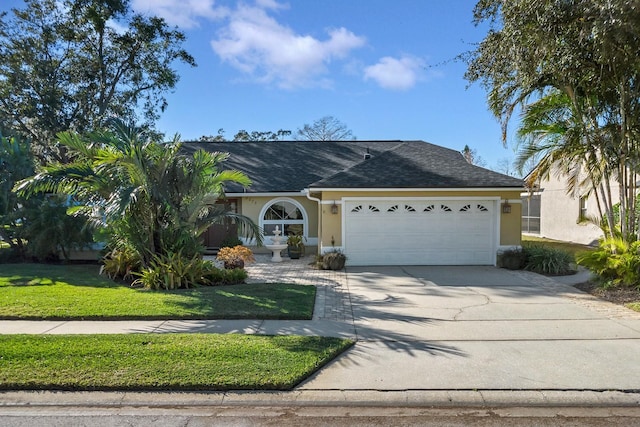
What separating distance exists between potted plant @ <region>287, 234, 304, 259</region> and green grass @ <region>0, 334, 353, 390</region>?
9276 mm

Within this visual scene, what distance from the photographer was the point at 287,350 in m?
5.21

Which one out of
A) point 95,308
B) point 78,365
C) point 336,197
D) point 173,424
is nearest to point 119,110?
point 336,197

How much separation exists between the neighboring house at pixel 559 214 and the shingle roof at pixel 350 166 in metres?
5.77

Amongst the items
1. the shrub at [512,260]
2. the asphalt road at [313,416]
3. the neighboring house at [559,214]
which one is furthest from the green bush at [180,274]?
the neighboring house at [559,214]

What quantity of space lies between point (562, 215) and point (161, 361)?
21407 mm

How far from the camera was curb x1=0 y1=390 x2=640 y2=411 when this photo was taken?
4.07 m

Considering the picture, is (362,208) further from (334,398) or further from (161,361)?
(334,398)

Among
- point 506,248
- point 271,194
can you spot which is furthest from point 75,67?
point 506,248

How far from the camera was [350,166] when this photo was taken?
18047mm

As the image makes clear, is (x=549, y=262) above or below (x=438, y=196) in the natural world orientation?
below

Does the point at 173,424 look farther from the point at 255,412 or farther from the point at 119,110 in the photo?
the point at 119,110

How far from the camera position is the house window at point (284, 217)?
16.5 metres

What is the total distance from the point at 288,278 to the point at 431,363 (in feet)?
21.0

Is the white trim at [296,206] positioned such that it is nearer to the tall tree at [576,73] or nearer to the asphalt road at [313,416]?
the tall tree at [576,73]
